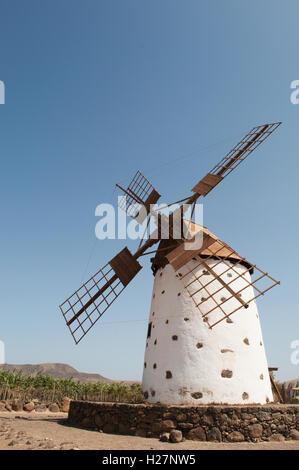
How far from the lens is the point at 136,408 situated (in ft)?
26.2

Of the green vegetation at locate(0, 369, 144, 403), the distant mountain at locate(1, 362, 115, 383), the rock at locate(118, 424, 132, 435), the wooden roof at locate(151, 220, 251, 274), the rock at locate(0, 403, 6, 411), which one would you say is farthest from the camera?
the distant mountain at locate(1, 362, 115, 383)

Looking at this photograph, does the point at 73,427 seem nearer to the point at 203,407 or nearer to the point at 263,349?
the point at 203,407

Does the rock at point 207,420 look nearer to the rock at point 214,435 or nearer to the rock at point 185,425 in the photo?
the rock at point 214,435

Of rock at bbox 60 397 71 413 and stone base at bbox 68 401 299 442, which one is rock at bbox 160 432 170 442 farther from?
rock at bbox 60 397 71 413

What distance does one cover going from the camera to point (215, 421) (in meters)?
7.36

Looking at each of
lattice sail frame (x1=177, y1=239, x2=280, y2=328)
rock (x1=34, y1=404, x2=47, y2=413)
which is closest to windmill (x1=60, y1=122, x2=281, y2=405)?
lattice sail frame (x1=177, y1=239, x2=280, y2=328)

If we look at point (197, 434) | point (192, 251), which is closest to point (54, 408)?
point (197, 434)

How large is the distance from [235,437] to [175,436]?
4.21ft

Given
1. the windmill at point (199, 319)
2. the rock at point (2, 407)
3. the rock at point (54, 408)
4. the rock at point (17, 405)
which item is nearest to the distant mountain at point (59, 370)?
the rock at point (54, 408)

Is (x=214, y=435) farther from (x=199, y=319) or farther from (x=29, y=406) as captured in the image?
(x=29, y=406)

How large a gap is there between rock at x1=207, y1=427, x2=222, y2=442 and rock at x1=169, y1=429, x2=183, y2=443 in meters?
0.60

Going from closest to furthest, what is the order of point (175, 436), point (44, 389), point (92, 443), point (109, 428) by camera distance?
point (92, 443), point (175, 436), point (109, 428), point (44, 389)

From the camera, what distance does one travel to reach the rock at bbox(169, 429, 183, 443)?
715 centimetres
